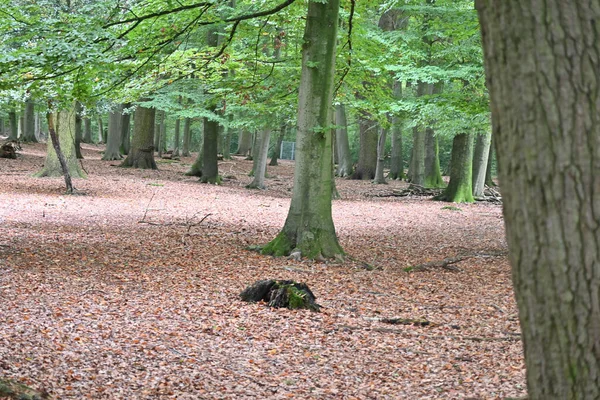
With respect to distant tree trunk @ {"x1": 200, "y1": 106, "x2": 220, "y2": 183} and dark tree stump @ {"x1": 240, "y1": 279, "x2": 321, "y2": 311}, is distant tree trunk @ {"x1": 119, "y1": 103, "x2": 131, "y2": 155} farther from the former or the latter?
dark tree stump @ {"x1": 240, "y1": 279, "x2": 321, "y2": 311}

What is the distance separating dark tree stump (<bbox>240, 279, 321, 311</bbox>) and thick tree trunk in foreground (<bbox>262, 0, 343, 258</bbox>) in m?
2.67

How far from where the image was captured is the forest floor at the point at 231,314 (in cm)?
486

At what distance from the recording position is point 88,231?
1134cm

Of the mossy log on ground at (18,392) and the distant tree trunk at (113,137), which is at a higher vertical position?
the distant tree trunk at (113,137)

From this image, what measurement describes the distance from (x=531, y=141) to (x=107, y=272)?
7137 mm

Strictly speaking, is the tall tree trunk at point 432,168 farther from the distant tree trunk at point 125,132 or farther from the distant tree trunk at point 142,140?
the distant tree trunk at point 125,132

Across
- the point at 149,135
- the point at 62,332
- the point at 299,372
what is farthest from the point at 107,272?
the point at 149,135

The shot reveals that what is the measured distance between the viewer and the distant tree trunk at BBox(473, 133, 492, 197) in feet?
71.3

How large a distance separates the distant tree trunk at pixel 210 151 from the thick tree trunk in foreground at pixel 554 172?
2091cm

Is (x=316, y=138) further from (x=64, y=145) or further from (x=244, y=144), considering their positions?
(x=244, y=144)

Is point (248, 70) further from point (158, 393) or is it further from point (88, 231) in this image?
point (158, 393)

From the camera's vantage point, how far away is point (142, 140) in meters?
25.8

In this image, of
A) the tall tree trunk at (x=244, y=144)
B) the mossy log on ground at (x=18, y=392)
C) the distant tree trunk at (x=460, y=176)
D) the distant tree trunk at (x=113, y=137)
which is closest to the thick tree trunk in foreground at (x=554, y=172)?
the mossy log on ground at (x=18, y=392)

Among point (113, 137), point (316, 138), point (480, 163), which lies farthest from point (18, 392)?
point (113, 137)
